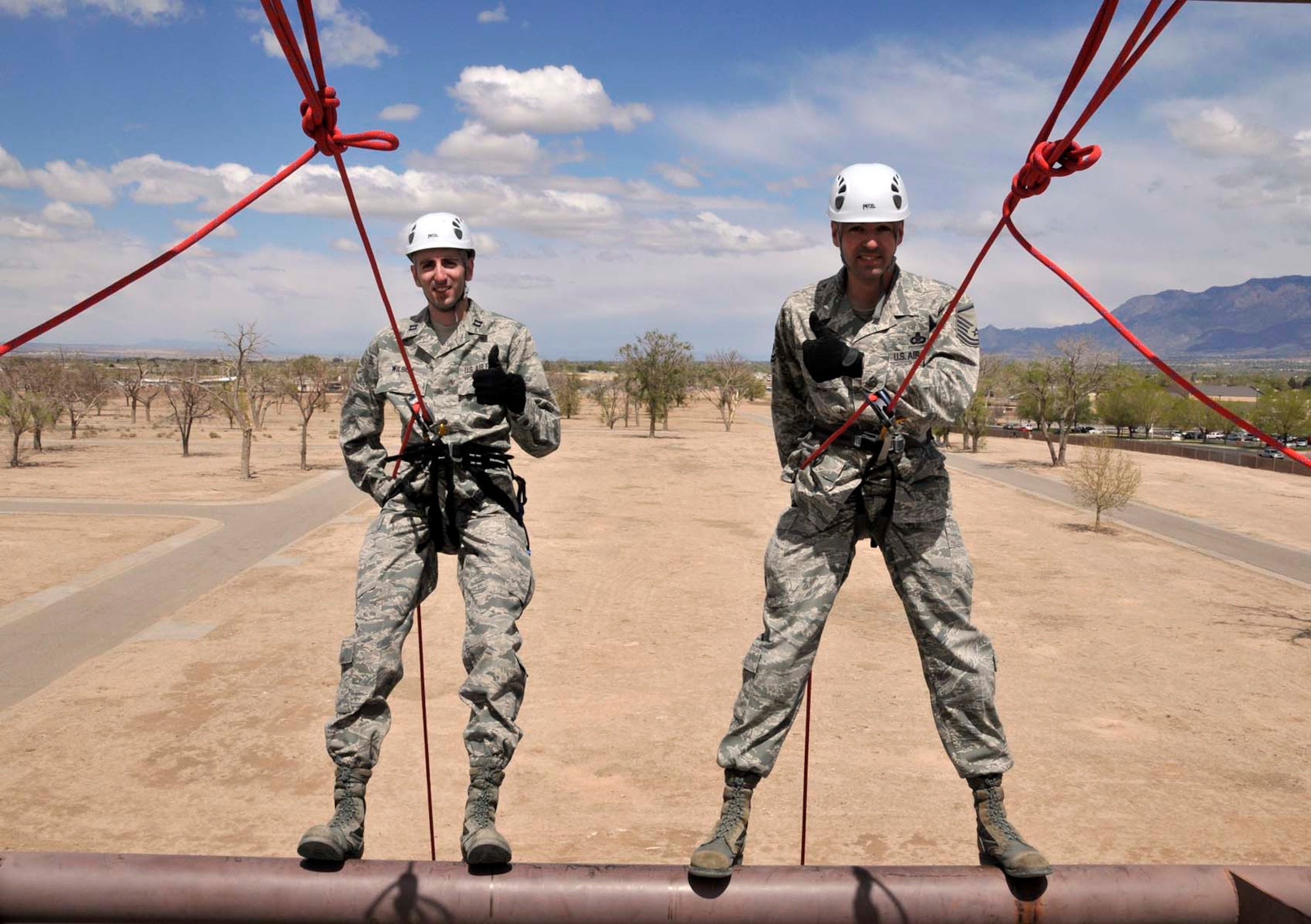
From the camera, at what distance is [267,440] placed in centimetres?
5547

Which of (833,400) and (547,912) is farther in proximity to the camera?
(833,400)

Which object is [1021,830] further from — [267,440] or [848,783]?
[267,440]

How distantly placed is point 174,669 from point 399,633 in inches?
468

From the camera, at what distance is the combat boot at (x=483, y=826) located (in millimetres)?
3242

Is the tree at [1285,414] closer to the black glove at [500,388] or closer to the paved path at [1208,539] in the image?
the paved path at [1208,539]

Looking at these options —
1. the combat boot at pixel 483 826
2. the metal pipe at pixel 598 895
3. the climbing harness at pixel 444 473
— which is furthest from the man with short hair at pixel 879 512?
the climbing harness at pixel 444 473

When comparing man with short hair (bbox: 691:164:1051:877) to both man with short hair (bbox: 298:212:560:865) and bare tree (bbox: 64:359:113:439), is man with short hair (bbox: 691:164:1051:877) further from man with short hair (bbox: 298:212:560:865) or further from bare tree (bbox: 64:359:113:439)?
bare tree (bbox: 64:359:113:439)

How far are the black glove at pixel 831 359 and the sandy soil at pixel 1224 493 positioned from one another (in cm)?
2788

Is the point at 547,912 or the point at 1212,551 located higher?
the point at 547,912

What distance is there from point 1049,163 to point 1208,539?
1108 inches

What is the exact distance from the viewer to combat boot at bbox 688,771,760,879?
10.4 ft

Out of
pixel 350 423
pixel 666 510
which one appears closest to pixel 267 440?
pixel 666 510

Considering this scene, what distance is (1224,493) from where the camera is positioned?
1500 inches

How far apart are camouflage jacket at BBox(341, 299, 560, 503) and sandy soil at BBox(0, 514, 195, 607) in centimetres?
1633
